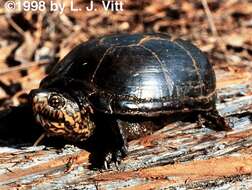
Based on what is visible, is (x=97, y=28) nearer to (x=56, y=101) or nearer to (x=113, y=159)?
(x=56, y=101)

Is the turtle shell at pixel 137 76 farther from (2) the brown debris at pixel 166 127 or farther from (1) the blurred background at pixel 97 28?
(1) the blurred background at pixel 97 28

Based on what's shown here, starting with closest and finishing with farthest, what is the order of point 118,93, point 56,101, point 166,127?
point 56,101 → point 118,93 → point 166,127

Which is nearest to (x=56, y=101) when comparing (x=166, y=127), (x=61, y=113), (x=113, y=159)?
(x=61, y=113)

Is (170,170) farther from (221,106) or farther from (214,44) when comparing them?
(214,44)

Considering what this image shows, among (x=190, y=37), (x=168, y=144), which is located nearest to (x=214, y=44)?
(x=190, y=37)

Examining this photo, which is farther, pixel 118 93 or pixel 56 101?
pixel 118 93
